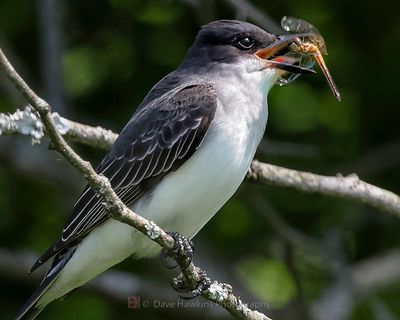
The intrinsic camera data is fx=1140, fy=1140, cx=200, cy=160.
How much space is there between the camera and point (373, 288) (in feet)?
22.0

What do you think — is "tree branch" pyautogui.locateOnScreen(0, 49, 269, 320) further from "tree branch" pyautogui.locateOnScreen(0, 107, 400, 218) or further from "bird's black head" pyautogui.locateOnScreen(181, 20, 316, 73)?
"bird's black head" pyautogui.locateOnScreen(181, 20, 316, 73)

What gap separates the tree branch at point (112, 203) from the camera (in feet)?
11.7

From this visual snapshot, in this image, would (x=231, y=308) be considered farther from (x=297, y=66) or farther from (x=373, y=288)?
(x=373, y=288)

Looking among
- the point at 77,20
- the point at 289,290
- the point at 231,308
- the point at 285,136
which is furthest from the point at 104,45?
the point at 231,308

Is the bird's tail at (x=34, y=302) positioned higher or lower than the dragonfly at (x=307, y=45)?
lower

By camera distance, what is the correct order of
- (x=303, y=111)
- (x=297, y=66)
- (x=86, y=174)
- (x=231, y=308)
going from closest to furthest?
(x=86, y=174), (x=231, y=308), (x=297, y=66), (x=303, y=111)

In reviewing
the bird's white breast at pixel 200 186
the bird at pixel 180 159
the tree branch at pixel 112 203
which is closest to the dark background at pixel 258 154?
the bird at pixel 180 159

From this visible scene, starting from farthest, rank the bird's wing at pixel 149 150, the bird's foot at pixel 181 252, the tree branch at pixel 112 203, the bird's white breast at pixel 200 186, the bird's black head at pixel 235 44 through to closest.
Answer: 1. the bird's black head at pixel 235 44
2. the bird's wing at pixel 149 150
3. the bird's white breast at pixel 200 186
4. the bird's foot at pixel 181 252
5. the tree branch at pixel 112 203

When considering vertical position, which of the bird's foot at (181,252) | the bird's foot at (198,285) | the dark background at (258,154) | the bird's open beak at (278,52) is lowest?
the dark background at (258,154)

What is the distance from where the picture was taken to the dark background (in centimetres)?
645

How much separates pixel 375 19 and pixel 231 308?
108 inches

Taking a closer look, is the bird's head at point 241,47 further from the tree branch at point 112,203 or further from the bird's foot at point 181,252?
the tree branch at point 112,203

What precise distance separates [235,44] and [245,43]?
5 cm

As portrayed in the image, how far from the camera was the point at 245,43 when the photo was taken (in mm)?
5367
